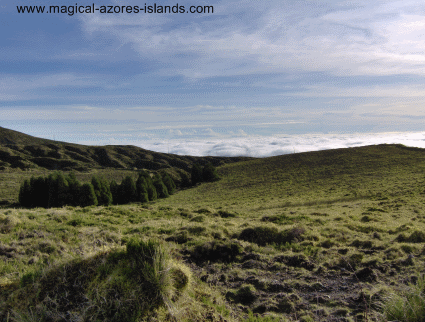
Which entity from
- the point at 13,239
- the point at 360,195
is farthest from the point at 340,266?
the point at 360,195

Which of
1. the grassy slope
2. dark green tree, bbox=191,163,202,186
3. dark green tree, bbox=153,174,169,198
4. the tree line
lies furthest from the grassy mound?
the grassy slope

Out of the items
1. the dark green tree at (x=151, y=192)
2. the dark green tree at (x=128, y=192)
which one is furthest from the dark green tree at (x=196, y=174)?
the dark green tree at (x=128, y=192)

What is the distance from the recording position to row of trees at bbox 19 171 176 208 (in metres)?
44.7

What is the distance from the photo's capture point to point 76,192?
45.4 m

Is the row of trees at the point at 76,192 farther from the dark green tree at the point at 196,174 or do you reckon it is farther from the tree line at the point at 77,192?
the dark green tree at the point at 196,174

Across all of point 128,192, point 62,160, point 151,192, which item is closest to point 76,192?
point 128,192

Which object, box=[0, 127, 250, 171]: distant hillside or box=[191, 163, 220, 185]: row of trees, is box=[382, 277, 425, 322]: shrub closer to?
box=[191, 163, 220, 185]: row of trees

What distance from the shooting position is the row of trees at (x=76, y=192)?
4466 centimetres

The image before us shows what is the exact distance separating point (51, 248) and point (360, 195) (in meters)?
34.4

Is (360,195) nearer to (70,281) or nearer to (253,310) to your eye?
(253,310)

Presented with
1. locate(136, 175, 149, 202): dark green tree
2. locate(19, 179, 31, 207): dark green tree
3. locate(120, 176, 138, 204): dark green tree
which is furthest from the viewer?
locate(136, 175, 149, 202): dark green tree

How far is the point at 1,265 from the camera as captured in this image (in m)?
6.26

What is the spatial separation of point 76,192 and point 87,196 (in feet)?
8.44

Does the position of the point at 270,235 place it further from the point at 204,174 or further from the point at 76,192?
the point at 204,174
